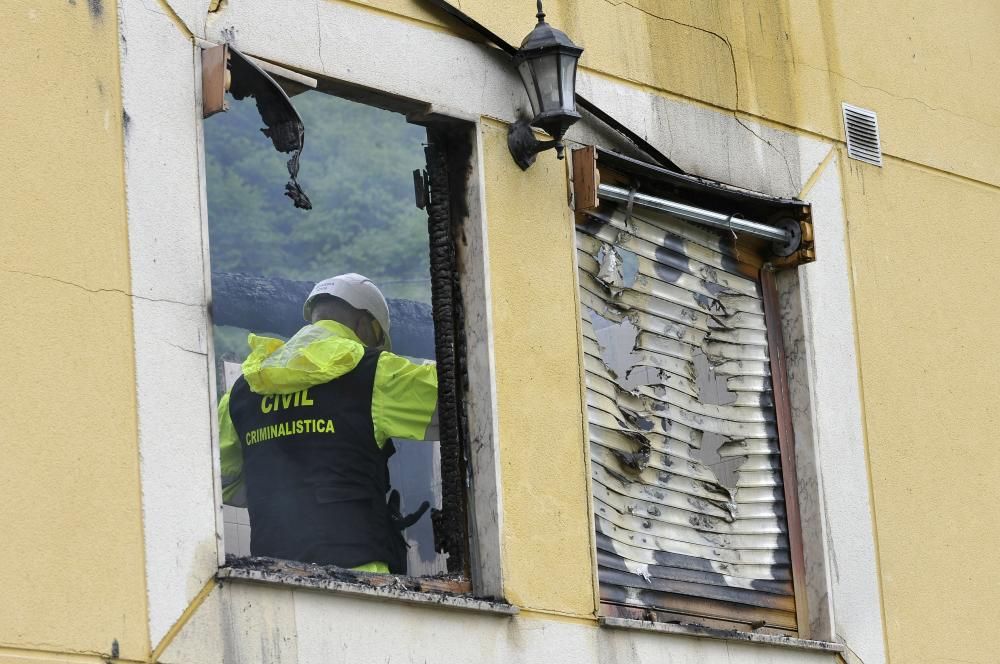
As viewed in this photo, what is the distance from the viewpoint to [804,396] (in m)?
9.20

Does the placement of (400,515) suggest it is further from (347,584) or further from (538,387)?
(347,584)

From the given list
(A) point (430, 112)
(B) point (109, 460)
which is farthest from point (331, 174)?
(B) point (109, 460)

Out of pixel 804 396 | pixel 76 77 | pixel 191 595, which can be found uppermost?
pixel 76 77

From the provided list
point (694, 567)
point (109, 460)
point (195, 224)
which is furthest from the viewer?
point (694, 567)

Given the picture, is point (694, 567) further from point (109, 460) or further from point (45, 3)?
point (45, 3)

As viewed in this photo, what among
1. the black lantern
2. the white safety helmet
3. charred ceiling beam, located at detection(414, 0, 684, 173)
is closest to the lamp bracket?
the black lantern

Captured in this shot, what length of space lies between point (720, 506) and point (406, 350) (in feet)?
5.56

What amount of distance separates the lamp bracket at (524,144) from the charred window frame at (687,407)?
1.07ft

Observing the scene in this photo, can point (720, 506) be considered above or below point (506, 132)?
below

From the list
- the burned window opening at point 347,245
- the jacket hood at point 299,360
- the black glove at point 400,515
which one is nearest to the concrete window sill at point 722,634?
the burned window opening at point 347,245

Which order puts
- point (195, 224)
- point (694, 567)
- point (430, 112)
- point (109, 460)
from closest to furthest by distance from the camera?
point (109, 460), point (195, 224), point (430, 112), point (694, 567)

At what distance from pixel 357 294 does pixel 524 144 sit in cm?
94

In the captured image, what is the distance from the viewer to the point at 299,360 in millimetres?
7727

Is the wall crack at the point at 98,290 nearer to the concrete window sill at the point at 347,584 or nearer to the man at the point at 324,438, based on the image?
the concrete window sill at the point at 347,584
